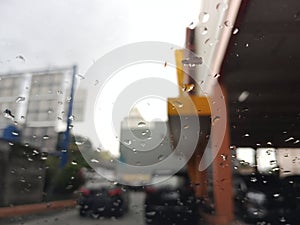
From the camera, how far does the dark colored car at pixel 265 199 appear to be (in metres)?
1.48

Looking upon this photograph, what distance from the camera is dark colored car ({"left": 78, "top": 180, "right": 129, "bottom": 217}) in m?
1.42

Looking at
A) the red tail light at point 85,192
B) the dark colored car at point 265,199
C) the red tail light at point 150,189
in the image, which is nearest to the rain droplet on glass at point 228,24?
the dark colored car at point 265,199

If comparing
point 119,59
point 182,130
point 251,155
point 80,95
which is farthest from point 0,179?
point 251,155

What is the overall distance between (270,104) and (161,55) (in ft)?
2.67

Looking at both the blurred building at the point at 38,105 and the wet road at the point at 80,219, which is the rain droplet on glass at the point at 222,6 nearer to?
the blurred building at the point at 38,105

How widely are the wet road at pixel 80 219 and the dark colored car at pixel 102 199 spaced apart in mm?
26

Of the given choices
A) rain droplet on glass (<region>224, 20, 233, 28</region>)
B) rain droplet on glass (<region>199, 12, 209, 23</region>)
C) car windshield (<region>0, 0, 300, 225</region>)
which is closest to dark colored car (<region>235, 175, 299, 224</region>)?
car windshield (<region>0, 0, 300, 225</region>)

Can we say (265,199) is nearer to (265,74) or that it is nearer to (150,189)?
(150,189)

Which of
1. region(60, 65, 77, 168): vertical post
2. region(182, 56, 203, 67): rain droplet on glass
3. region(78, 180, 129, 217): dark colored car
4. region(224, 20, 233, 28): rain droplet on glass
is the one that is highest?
region(224, 20, 233, 28): rain droplet on glass

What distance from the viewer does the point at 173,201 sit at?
1.49 m

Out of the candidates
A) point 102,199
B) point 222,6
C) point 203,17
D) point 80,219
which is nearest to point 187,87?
point 203,17

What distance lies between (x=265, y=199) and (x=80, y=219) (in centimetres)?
84

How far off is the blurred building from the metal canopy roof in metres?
0.86

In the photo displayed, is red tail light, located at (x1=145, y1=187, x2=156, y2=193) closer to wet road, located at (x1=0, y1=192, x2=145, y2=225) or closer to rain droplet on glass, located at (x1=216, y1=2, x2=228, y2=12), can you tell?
wet road, located at (x1=0, y1=192, x2=145, y2=225)
